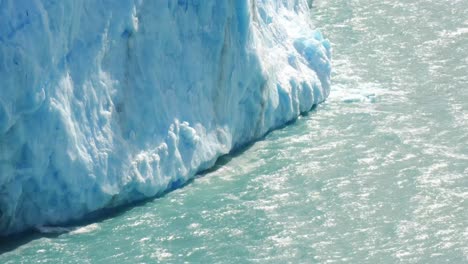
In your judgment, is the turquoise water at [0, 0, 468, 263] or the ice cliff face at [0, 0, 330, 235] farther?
the turquoise water at [0, 0, 468, 263]

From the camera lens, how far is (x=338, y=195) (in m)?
12.5

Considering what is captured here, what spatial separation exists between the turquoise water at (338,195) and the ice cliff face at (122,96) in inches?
12.1

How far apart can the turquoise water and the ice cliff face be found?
1.01 feet

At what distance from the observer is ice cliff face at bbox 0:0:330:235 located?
1087 cm

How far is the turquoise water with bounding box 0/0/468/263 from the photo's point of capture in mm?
11312

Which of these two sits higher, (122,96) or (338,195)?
(122,96)

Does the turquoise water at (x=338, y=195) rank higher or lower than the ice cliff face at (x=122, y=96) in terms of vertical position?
lower

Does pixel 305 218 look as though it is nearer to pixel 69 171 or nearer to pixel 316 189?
pixel 316 189

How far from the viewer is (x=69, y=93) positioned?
37.0 ft

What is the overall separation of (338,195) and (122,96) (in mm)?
2538

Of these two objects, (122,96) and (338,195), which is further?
(338,195)

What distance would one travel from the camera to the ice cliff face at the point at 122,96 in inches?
428

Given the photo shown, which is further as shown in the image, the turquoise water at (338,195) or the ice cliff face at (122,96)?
the turquoise water at (338,195)

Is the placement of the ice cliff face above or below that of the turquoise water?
above
